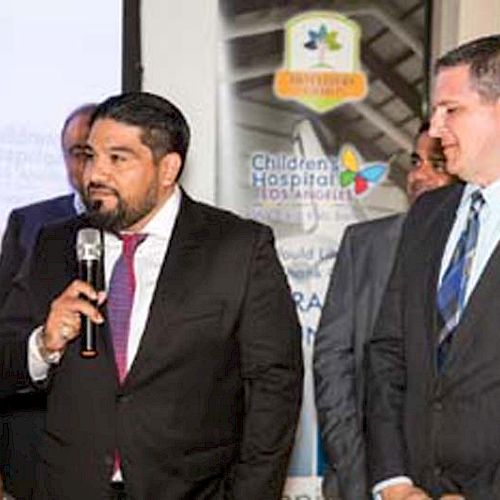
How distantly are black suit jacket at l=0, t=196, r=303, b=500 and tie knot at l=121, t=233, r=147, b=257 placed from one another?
9 cm

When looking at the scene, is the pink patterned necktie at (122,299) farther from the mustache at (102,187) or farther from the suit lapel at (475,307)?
the suit lapel at (475,307)

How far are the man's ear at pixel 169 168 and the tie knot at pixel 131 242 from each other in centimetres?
16

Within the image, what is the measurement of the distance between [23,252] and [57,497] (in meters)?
1.20

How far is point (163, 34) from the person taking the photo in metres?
4.51

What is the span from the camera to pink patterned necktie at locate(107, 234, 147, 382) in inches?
117

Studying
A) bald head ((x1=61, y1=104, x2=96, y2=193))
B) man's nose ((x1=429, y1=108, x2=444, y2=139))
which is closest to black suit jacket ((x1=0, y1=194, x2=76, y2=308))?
bald head ((x1=61, y1=104, x2=96, y2=193))

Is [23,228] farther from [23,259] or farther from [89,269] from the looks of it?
[89,269]

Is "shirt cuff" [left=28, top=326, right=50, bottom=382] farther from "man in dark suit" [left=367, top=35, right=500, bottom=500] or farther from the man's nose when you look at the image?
the man's nose

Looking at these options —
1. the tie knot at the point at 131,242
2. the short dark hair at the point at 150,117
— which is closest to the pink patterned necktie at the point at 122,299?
the tie knot at the point at 131,242

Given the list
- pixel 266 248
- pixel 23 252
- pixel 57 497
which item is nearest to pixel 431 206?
pixel 266 248

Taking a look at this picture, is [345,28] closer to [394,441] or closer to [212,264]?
[212,264]

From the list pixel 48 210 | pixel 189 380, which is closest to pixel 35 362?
pixel 189 380

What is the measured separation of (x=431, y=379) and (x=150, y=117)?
1.06 m

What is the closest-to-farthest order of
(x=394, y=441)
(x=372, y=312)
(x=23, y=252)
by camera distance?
(x=394, y=441) → (x=372, y=312) → (x=23, y=252)
